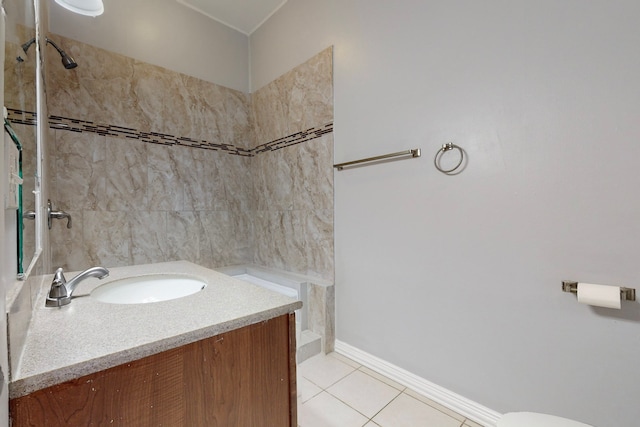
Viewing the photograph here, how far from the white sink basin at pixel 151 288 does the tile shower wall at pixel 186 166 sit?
1.12 m

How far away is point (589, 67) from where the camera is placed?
3.47 feet

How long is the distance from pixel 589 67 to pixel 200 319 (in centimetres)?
160

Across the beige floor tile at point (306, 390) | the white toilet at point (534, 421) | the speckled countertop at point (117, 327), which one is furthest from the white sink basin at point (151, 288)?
the white toilet at point (534, 421)

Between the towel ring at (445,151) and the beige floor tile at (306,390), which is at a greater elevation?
the towel ring at (445,151)

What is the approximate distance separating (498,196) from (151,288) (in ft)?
5.24

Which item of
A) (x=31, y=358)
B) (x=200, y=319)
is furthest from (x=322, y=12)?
(x=31, y=358)

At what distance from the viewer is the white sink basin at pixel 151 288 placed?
1079 millimetres

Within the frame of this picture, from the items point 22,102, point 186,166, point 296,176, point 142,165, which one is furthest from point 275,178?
point 22,102

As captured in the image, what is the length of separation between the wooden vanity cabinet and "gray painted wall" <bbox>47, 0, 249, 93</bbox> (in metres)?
2.38

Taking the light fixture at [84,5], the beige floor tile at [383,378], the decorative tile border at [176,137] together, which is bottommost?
the beige floor tile at [383,378]

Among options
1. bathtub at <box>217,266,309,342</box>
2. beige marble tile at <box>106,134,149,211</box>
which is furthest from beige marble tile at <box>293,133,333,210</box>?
A: beige marble tile at <box>106,134,149,211</box>

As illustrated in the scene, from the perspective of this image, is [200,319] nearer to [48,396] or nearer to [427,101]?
[48,396]

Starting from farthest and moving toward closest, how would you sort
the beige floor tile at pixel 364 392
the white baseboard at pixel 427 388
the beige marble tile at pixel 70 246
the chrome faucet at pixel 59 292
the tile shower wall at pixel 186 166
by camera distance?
the tile shower wall at pixel 186 166
the beige marble tile at pixel 70 246
the beige floor tile at pixel 364 392
the white baseboard at pixel 427 388
the chrome faucet at pixel 59 292

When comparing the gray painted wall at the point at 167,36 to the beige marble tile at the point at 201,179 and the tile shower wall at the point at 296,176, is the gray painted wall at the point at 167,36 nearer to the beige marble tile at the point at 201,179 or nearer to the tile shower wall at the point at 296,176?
the tile shower wall at the point at 296,176
